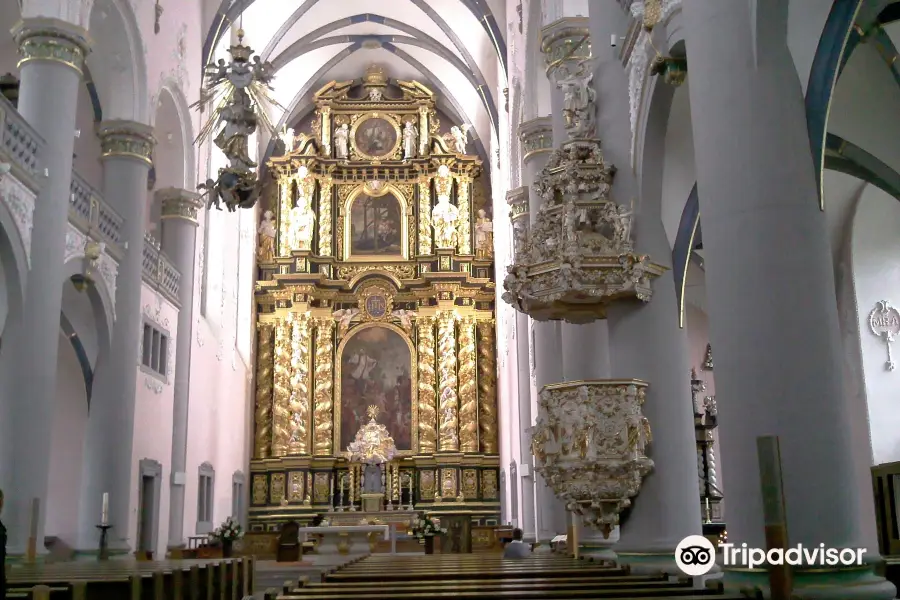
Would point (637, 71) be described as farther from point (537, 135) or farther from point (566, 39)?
point (537, 135)

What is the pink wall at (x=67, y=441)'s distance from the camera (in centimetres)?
1619

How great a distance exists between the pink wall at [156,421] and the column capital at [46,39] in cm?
518

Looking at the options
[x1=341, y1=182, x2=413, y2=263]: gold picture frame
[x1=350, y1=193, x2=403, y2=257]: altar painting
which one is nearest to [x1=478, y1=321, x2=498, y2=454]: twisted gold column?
[x1=341, y1=182, x2=413, y2=263]: gold picture frame

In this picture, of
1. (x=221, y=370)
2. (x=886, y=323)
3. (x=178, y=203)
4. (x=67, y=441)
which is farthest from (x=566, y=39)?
(x=221, y=370)

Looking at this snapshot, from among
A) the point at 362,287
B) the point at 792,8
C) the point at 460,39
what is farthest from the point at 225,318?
the point at 792,8

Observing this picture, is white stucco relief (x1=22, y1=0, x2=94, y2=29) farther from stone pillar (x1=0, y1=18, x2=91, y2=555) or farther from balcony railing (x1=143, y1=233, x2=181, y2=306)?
balcony railing (x1=143, y1=233, x2=181, y2=306)

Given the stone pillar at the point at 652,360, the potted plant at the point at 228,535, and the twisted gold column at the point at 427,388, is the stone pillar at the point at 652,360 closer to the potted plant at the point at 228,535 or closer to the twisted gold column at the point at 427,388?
the potted plant at the point at 228,535

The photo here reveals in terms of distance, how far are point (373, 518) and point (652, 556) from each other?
47.8ft

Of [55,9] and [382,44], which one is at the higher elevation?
[382,44]

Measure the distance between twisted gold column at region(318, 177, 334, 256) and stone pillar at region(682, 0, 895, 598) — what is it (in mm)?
20761

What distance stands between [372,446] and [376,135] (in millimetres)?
8995

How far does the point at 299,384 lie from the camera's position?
992 inches

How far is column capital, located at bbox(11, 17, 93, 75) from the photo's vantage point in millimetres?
12664

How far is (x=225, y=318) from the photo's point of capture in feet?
74.8
